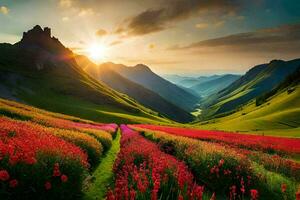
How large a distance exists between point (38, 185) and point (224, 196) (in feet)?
28.4

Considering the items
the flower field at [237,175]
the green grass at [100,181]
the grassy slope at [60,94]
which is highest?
the grassy slope at [60,94]

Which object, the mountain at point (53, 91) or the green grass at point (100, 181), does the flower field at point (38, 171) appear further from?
the mountain at point (53, 91)

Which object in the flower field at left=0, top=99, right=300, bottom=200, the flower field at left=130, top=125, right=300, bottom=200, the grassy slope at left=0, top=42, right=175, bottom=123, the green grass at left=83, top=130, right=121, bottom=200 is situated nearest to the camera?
the flower field at left=0, top=99, right=300, bottom=200

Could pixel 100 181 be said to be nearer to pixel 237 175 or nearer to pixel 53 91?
pixel 237 175

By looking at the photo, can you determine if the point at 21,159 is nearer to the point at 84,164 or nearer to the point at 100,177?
the point at 84,164

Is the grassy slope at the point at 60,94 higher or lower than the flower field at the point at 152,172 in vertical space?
A: higher

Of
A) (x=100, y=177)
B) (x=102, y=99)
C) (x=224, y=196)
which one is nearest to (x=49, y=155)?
(x=100, y=177)

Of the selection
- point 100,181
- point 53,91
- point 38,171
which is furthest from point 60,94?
point 38,171

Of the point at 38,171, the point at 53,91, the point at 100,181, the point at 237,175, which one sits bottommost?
the point at 100,181

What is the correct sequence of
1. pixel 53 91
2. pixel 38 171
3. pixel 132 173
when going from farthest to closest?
pixel 53 91, pixel 132 173, pixel 38 171

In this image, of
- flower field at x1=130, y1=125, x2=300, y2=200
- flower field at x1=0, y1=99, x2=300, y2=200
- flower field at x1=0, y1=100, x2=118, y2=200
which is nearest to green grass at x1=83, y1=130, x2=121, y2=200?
flower field at x1=0, y1=99, x2=300, y2=200

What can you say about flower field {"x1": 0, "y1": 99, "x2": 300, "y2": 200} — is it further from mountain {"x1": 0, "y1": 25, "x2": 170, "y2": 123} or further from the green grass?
mountain {"x1": 0, "y1": 25, "x2": 170, "y2": 123}

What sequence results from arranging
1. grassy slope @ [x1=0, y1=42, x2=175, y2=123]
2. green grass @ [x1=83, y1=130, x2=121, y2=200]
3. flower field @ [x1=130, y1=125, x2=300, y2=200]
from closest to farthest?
green grass @ [x1=83, y1=130, x2=121, y2=200]
flower field @ [x1=130, y1=125, x2=300, y2=200]
grassy slope @ [x1=0, y1=42, x2=175, y2=123]

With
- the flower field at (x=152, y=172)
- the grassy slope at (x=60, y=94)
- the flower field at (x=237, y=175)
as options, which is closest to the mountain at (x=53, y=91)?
the grassy slope at (x=60, y=94)
